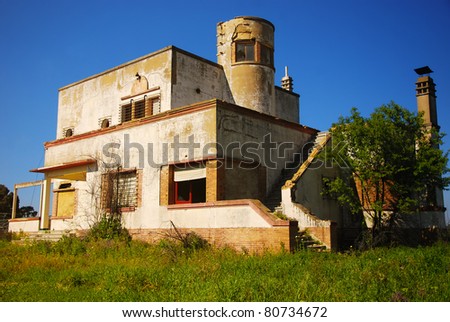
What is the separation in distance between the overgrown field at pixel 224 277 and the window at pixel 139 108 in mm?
9435

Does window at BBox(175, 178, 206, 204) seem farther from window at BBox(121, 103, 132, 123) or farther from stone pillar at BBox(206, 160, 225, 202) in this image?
window at BBox(121, 103, 132, 123)

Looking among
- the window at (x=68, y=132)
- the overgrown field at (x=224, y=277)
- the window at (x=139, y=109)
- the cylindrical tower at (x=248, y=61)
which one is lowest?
the overgrown field at (x=224, y=277)

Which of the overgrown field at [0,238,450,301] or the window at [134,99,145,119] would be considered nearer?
the overgrown field at [0,238,450,301]

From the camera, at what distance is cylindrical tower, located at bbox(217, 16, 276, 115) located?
23781 mm

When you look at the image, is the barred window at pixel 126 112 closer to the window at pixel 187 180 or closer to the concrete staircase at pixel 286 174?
the window at pixel 187 180

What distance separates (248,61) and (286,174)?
27.0 ft

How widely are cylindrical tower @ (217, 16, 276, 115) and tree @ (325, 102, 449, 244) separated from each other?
7.43m

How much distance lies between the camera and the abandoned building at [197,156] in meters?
15.2

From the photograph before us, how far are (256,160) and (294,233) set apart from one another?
4918 millimetres

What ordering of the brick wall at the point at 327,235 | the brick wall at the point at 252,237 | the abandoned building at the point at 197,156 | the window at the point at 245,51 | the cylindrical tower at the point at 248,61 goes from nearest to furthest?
1. the brick wall at the point at 252,237
2. the brick wall at the point at 327,235
3. the abandoned building at the point at 197,156
4. the cylindrical tower at the point at 248,61
5. the window at the point at 245,51

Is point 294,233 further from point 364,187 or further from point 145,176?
point 145,176

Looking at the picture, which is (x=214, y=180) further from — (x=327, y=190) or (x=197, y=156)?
(x=327, y=190)

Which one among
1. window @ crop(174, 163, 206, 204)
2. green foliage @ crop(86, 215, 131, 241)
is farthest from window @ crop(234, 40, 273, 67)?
green foliage @ crop(86, 215, 131, 241)

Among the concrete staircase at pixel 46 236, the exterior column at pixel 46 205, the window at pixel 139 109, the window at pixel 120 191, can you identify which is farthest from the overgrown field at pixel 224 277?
the window at pixel 139 109
